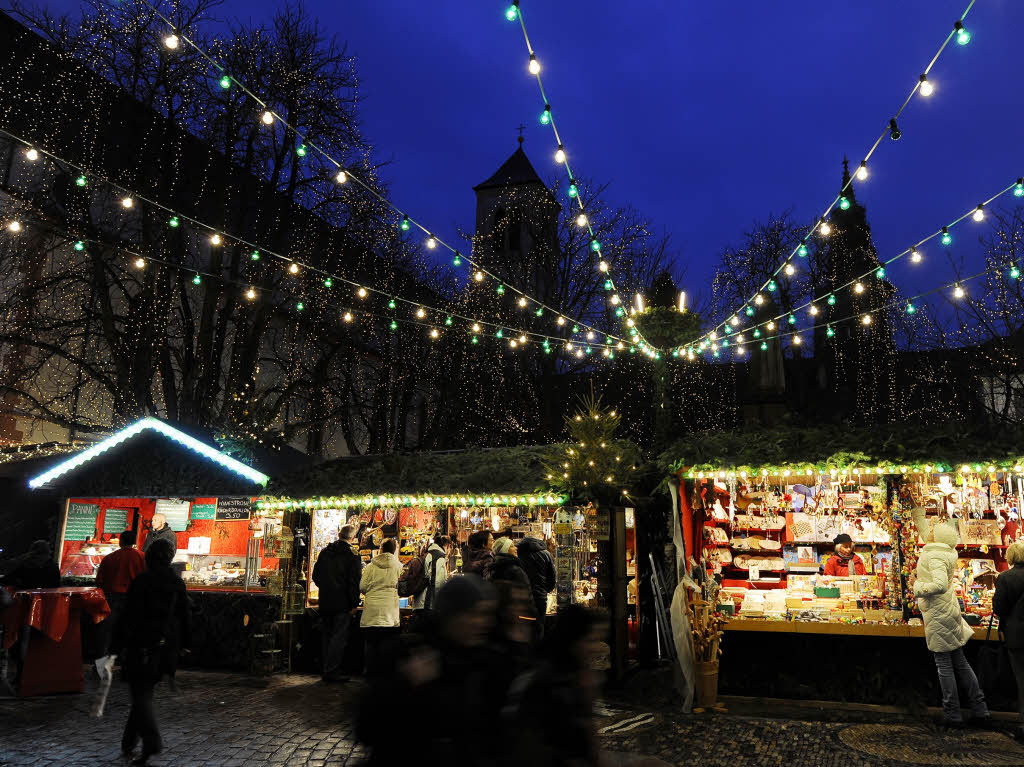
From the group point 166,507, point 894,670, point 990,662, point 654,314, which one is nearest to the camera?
point 990,662

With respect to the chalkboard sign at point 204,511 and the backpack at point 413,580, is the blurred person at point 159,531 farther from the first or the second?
the backpack at point 413,580

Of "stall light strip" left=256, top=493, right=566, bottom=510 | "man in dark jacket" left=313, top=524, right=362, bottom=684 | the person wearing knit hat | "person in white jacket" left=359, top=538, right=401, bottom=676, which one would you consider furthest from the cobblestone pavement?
"stall light strip" left=256, top=493, right=566, bottom=510

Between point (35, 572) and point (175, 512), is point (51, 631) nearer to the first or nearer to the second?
point (35, 572)

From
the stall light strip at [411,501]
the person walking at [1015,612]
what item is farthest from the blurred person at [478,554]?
the person walking at [1015,612]

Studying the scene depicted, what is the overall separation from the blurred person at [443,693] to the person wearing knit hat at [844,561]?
726 centimetres

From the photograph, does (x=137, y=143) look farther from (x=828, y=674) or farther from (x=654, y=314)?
(x=828, y=674)

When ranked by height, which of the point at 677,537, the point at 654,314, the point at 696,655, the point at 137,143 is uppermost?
the point at 137,143

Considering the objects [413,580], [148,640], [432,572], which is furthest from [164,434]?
[148,640]

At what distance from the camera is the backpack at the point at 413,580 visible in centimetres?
990

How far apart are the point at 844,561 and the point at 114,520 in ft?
34.4

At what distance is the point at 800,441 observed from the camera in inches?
323

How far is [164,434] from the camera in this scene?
11.5 meters

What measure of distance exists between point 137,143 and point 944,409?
20889 millimetres

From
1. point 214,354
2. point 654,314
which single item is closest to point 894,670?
point 654,314
